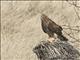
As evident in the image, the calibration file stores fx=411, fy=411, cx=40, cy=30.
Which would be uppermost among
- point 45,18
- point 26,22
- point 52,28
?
point 45,18

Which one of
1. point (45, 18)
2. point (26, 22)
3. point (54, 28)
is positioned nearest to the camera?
point (54, 28)

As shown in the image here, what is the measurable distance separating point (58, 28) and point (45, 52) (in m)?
0.59

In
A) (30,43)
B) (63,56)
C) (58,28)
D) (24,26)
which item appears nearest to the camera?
(63,56)

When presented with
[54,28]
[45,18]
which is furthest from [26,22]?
[54,28]

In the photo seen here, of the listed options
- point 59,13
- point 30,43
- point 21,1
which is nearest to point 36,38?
point 30,43

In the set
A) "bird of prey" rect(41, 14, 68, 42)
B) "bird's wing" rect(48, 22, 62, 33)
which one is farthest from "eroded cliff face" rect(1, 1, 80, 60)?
"bird's wing" rect(48, 22, 62, 33)

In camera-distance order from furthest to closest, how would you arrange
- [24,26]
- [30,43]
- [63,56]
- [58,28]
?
[24,26] → [30,43] → [58,28] → [63,56]

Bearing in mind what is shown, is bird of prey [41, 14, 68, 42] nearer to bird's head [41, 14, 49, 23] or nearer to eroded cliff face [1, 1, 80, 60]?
bird's head [41, 14, 49, 23]

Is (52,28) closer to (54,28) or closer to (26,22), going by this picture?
(54,28)

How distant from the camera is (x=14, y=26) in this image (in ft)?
38.9

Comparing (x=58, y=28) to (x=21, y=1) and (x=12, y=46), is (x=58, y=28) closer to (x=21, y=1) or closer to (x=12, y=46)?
(x=12, y=46)

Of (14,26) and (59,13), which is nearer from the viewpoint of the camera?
(59,13)

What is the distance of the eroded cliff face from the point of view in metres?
10.7

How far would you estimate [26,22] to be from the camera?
38.4ft
